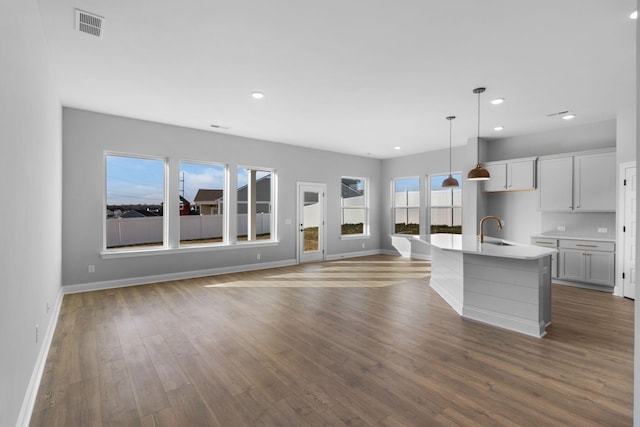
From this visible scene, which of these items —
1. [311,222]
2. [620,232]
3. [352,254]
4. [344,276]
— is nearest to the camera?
[620,232]

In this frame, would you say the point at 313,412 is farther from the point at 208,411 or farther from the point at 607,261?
the point at 607,261

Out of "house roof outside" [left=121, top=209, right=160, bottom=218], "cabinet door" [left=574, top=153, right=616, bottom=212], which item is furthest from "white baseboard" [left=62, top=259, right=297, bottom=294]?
"cabinet door" [left=574, top=153, right=616, bottom=212]

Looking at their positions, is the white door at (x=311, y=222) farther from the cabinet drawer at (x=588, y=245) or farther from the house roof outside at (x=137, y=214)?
the cabinet drawer at (x=588, y=245)

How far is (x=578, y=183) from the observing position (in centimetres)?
544

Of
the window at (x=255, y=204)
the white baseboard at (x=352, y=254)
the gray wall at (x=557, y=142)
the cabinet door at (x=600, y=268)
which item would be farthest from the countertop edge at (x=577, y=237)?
the window at (x=255, y=204)

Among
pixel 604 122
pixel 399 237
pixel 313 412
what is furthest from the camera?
pixel 399 237

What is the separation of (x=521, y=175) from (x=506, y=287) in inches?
142

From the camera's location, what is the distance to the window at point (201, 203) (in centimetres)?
620

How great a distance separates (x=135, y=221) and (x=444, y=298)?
5.43m

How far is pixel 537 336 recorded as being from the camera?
3225mm

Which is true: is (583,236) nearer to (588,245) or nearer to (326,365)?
(588,245)

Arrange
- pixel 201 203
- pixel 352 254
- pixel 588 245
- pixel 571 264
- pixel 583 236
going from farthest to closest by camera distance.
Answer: pixel 352 254, pixel 201 203, pixel 583 236, pixel 571 264, pixel 588 245

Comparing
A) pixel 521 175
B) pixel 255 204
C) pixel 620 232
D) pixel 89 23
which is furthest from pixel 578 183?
pixel 89 23

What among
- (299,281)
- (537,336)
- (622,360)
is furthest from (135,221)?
(622,360)
